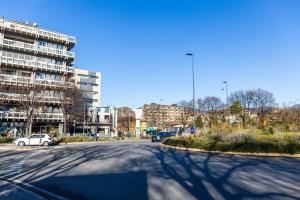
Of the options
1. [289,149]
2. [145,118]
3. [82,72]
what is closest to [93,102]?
[82,72]

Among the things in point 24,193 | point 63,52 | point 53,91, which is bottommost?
point 24,193

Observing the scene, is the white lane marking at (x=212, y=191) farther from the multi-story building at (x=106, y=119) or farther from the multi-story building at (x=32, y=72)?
the multi-story building at (x=106, y=119)

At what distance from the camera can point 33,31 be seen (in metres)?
54.7

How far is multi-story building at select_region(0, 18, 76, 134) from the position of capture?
47625 mm

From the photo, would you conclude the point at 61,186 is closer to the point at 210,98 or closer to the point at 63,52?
the point at 63,52

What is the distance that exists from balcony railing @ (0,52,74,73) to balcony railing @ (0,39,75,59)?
2035 millimetres

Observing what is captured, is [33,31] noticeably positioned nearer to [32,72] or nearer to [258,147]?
[32,72]

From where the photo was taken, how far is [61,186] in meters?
9.88

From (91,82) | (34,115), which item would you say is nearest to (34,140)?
(34,115)

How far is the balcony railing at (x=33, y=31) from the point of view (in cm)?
5196

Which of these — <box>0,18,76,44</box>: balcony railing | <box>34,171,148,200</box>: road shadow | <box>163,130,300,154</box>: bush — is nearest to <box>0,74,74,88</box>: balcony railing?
<box>0,18,76,44</box>: balcony railing

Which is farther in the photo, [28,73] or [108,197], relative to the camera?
[28,73]

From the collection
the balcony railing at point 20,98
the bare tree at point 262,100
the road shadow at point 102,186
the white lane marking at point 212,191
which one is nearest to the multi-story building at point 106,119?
the balcony railing at point 20,98

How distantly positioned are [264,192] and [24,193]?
7025mm
